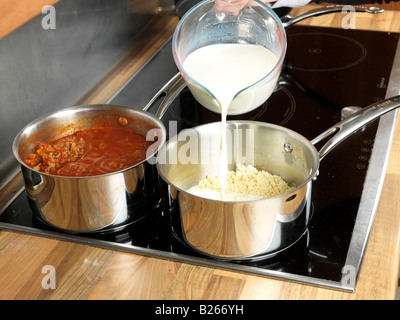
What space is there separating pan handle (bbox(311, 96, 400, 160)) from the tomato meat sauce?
35 centimetres

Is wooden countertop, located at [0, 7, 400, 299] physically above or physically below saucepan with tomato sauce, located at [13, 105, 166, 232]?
below

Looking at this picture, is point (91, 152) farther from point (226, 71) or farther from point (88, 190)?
point (226, 71)

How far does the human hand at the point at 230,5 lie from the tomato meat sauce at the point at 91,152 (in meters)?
0.29

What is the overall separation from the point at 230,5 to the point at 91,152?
39 cm

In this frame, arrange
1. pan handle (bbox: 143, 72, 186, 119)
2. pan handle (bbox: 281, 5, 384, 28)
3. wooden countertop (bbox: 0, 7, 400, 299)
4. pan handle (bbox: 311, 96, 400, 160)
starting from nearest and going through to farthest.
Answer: wooden countertop (bbox: 0, 7, 400, 299), pan handle (bbox: 311, 96, 400, 160), pan handle (bbox: 143, 72, 186, 119), pan handle (bbox: 281, 5, 384, 28)

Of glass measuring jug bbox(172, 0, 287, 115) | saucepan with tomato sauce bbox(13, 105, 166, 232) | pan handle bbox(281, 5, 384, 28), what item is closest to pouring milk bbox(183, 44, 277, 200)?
glass measuring jug bbox(172, 0, 287, 115)

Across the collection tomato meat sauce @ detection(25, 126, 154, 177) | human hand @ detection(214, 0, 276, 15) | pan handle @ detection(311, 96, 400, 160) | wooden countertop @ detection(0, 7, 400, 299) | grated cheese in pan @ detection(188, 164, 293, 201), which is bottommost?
wooden countertop @ detection(0, 7, 400, 299)

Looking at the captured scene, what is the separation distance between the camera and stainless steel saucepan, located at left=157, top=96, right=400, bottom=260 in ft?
3.06

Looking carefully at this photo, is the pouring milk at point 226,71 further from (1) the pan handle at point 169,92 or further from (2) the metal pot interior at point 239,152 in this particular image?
(1) the pan handle at point 169,92

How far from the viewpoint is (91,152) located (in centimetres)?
114

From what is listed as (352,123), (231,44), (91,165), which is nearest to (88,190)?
(91,165)

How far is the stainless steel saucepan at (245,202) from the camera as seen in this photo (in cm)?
93

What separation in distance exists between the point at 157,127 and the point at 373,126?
0.52 metres

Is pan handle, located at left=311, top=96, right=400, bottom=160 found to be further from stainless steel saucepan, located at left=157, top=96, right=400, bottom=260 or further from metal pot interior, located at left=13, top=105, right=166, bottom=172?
metal pot interior, located at left=13, top=105, right=166, bottom=172
